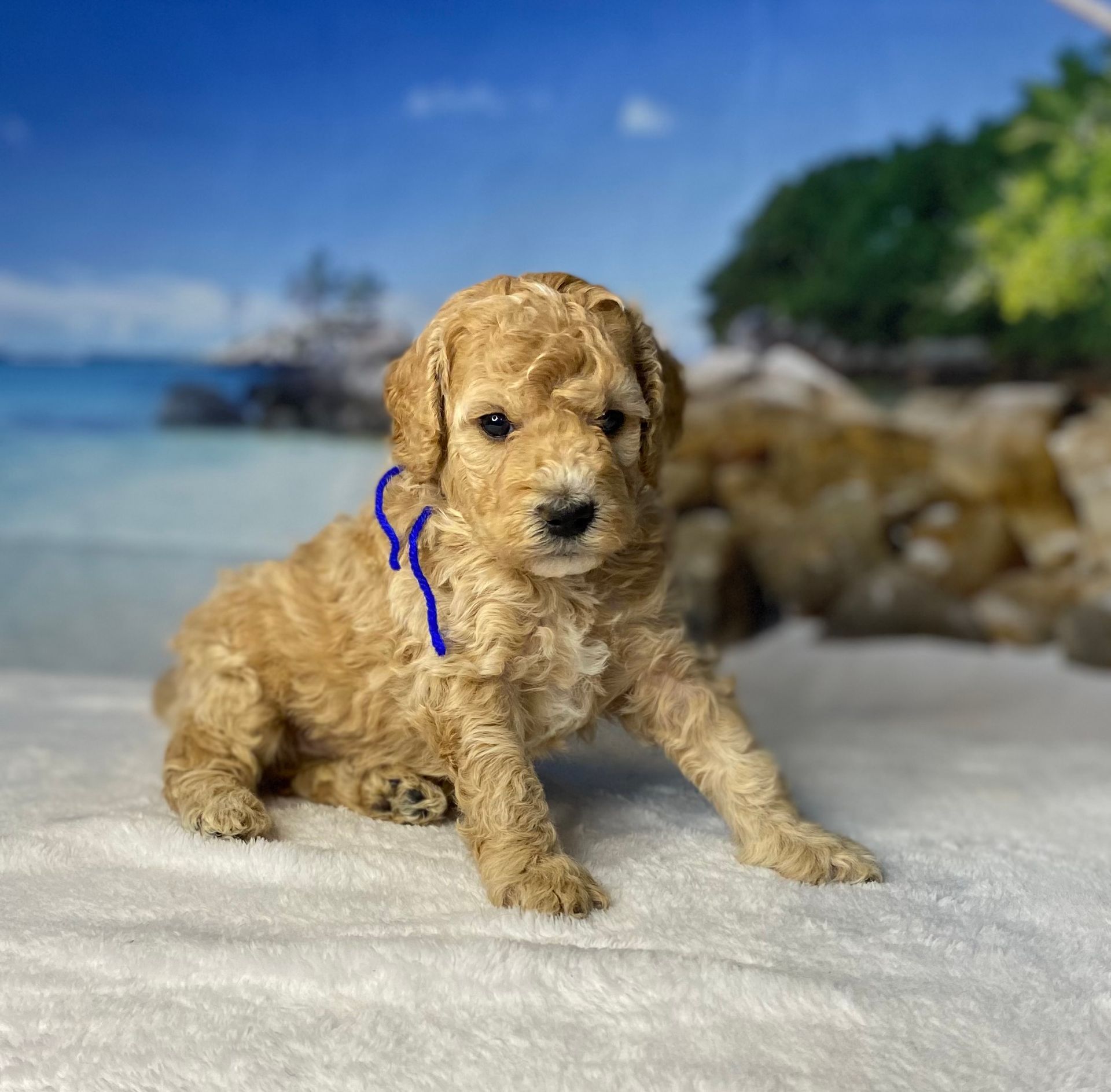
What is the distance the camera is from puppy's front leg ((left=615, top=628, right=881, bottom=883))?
2.38 m

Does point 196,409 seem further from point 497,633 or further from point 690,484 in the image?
point 497,633

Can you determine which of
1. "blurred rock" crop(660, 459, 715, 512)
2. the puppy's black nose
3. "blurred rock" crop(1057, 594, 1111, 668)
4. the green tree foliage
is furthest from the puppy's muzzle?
"blurred rock" crop(1057, 594, 1111, 668)

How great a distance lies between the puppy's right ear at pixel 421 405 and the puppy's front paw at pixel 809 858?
1.02 metres

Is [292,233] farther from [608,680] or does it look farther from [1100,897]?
[1100,897]

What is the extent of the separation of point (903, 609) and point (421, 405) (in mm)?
3817

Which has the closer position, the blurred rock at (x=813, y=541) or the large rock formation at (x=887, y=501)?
the large rock formation at (x=887, y=501)

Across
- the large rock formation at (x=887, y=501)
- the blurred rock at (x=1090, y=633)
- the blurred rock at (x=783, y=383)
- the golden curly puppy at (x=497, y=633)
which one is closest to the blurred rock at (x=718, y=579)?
the large rock formation at (x=887, y=501)

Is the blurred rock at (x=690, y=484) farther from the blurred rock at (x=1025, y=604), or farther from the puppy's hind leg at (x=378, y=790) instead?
the puppy's hind leg at (x=378, y=790)

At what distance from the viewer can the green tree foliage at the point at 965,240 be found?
545 centimetres

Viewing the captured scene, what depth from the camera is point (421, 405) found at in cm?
238

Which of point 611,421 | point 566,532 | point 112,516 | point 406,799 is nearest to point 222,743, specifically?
point 406,799

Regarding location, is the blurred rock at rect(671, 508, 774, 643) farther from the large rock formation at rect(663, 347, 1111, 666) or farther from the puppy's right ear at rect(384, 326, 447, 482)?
the puppy's right ear at rect(384, 326, 447, 482)

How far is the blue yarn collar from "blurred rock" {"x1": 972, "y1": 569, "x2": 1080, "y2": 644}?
3836 mm

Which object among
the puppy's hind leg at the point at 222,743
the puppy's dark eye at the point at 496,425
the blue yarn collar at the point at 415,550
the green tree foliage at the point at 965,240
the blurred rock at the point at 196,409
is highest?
the green tree foliage at the point at 965,240
